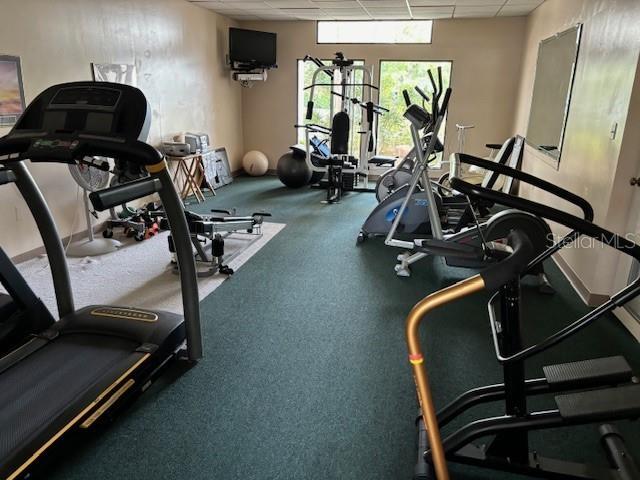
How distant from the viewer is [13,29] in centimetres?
382

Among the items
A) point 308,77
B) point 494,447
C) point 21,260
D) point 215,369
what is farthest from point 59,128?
point 308,77

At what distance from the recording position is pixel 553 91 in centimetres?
495

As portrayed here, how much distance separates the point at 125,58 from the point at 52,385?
4247 mm

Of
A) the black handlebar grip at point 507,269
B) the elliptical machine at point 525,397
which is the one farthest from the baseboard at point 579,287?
the black handlebar grip at point 507,269

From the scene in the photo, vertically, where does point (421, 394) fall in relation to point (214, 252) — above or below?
above

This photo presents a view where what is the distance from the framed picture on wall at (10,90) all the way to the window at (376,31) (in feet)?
16.3

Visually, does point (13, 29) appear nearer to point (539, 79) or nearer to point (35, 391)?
point (35, 391)

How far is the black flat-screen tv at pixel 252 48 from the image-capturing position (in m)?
7.27

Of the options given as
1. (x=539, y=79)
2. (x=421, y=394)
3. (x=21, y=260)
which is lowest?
(x=21, y=260)

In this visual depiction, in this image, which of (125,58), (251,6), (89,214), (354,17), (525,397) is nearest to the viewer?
(525,397)

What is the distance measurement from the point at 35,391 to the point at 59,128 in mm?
1088

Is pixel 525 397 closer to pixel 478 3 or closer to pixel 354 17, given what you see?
pixel 478 3

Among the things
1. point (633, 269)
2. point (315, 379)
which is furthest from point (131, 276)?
point (633, 269)

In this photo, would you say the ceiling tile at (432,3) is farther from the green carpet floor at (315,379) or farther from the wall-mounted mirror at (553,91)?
the green carpet floor at (315,379)
